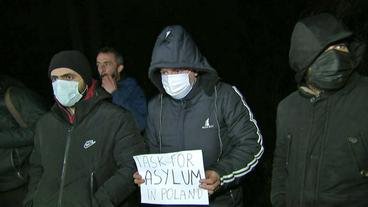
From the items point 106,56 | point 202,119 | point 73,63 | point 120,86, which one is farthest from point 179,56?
point 106,56

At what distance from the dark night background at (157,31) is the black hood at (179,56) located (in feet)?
13.9

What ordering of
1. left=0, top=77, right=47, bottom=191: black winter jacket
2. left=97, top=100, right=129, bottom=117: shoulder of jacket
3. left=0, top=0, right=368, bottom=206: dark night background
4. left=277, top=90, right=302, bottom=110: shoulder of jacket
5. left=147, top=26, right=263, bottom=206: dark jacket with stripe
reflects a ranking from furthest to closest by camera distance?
left=0, top=0, right=368, bottom=206: dark night background, left=0, top=77, right=47, bottom=191: black winter jacket, left=97, top=100, right=129, bottom=117: shoulder of jacket, left=147, top=26, right=263, bottom=206: dark jacket with stripe, left=277, top=90, right=302, bottom=110: shoulder of jacket

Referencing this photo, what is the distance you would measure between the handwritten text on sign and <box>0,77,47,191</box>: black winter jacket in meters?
1.41

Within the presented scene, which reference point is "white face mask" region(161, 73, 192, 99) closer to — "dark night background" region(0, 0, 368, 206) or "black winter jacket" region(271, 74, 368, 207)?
"black winter jacket" region(271, 74, 368, 207)

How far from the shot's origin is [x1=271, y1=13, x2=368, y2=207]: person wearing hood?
3.32 m

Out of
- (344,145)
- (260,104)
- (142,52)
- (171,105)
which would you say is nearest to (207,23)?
(142,52)

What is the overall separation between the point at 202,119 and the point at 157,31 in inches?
330

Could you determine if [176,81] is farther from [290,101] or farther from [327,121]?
[327,121]

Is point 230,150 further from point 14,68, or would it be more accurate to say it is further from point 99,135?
point 14,68

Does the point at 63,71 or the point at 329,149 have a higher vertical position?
the point at 63,71

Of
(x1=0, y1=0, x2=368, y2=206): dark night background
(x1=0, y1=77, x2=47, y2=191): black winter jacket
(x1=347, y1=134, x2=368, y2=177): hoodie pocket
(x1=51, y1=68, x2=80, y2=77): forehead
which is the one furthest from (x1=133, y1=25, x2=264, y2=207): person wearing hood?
(x1=0, y1=0, x2=368, y2=206): dark night background

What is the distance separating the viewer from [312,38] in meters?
3.43

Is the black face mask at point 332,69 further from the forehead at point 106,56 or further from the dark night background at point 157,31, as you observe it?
the dark night background at point 157,31

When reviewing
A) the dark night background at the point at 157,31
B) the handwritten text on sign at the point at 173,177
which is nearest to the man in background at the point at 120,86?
the handwritten text on sign at the point at 173,177
